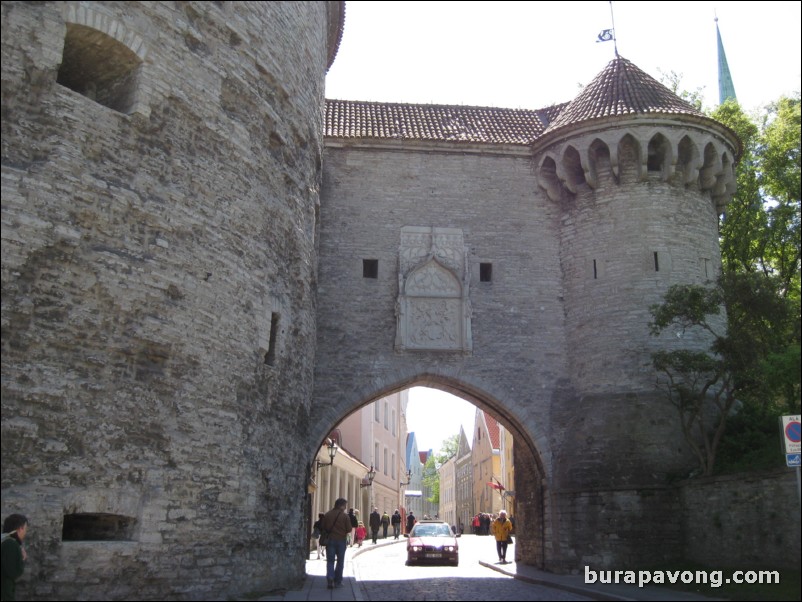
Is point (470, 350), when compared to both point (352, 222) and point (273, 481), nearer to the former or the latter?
point (352, 222)

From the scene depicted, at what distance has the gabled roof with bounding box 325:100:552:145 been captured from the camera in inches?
674

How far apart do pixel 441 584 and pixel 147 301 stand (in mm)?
6379

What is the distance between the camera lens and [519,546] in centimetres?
1686

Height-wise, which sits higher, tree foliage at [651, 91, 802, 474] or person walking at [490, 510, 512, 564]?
tree foliage at [651, 91, 802, 474]

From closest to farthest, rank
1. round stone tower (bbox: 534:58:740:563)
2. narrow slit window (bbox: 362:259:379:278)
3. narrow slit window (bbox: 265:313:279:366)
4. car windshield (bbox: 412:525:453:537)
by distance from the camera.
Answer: narrow slit window (bbox: 265:313:279:366) < round stone tower (bbox: 534:58:740:563) < narrow slit window (bbox: 362:259:379:278) < car windshield (bbox: 412:525:453:537)

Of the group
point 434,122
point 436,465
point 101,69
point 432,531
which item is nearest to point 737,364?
point 432,531

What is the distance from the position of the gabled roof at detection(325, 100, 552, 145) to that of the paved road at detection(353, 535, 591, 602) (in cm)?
876

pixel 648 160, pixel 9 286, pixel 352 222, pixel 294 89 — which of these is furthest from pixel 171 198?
pixel 648 160

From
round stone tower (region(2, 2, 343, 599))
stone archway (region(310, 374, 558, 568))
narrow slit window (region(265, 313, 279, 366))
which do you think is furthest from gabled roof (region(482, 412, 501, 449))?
narrow slit window (region(265, 313, 279, 366))

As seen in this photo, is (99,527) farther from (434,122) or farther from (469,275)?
(434,122)

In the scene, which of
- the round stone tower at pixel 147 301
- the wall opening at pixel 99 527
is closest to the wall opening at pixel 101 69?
the round stone tower at pixel 147 301

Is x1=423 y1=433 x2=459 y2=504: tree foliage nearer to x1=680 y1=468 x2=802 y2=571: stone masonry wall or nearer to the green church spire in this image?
the green church spire

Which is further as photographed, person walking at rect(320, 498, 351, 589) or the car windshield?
the car windshield

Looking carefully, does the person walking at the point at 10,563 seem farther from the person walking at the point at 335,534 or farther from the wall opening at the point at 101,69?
the wall opening at the point at 101,69
